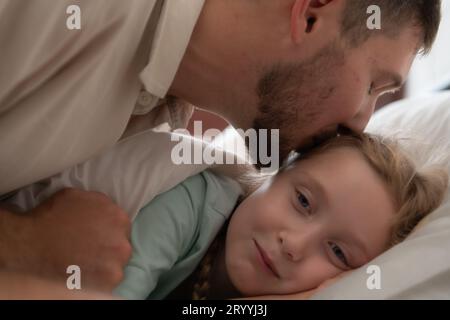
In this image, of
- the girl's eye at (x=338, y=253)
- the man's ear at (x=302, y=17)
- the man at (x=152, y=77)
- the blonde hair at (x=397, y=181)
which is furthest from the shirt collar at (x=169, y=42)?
the girl's eye at (x=338, y=253)

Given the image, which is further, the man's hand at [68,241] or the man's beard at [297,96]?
the man's beard at [297,96]

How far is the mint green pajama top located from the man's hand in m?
0.03

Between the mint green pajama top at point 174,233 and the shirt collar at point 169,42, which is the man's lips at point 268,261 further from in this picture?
the shirt collar at point 169,42

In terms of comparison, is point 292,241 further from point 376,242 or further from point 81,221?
point 81,221

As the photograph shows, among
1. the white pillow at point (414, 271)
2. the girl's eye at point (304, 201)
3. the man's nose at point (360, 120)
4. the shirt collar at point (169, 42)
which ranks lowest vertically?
the white pillow at point (414, 271)

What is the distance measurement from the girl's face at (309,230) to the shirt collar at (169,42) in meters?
0.24

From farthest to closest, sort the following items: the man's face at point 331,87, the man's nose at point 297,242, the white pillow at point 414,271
Answer: the man's face at point 331,87 → the man's nose at point 297,242 → the white pillow at point 414,271

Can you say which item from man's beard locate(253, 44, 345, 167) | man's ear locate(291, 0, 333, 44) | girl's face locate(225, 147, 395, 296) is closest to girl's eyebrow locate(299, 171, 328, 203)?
girl's face locate(225, 147, 395, 296)

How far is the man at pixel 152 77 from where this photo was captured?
2.76 ft

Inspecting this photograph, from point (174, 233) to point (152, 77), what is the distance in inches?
9.5

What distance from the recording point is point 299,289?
0.87 m

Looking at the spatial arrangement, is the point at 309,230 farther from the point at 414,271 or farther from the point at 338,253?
the point at 414,271

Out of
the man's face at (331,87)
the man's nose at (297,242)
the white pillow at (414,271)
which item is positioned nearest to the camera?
the white pillow at (414,271)

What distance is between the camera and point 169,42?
897mm
